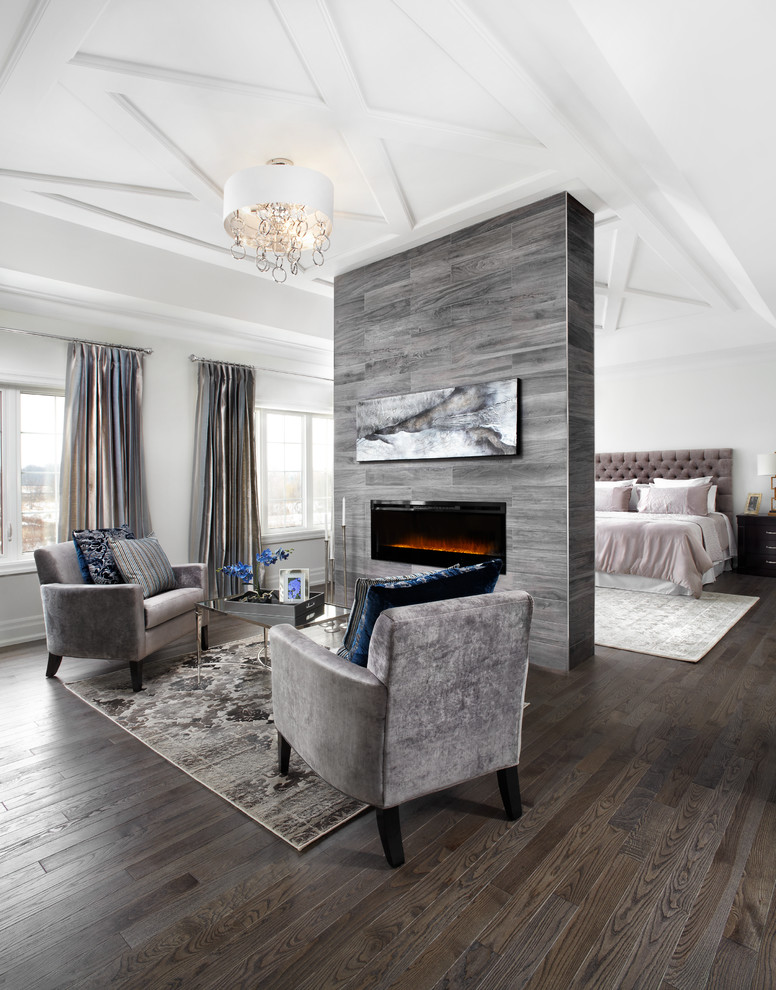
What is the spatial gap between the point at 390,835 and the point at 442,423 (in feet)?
9.34

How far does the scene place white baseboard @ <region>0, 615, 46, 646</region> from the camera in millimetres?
4180

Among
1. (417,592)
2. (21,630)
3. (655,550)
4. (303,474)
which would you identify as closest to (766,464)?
(655,550)

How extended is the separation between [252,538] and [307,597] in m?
2.46

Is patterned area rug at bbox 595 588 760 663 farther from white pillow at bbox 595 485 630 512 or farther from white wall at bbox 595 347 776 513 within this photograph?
white wall at bbox 595 347 776 513

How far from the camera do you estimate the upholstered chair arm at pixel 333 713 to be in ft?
5.58

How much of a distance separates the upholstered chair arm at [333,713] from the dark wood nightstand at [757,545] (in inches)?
248

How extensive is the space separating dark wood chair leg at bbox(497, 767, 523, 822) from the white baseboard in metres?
3.84

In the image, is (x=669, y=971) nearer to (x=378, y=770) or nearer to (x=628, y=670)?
(x=378, y=770)

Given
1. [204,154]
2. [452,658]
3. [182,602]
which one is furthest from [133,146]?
[452,658]

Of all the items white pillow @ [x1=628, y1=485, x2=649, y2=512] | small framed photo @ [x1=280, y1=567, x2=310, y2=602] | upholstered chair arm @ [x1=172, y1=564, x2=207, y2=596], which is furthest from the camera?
white pillow @ [x1=628, y1=485, x2=649, y2=512]

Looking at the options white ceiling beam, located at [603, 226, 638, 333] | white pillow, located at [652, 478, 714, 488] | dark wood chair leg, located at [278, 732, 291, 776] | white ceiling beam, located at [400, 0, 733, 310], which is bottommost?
dark wood chair leg, located at [278, 732, 291, 776]

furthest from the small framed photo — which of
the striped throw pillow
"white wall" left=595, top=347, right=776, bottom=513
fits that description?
"white wall" left=595, top=347, right=776, bottom=513

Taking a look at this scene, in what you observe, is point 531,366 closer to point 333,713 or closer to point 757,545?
point 333,713

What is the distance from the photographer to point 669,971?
1.37m
